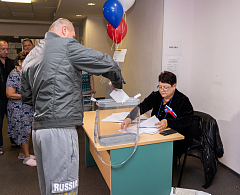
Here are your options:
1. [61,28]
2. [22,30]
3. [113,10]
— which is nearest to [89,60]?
[61,28]

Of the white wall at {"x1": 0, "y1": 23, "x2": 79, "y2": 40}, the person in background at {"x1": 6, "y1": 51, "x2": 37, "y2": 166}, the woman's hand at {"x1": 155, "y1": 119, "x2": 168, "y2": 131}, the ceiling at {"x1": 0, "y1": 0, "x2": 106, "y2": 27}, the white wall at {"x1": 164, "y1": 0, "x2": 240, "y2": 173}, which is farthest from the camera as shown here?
the white wall at {"x1": 0, "y1": 23, "x2": 79, "y2": 40}

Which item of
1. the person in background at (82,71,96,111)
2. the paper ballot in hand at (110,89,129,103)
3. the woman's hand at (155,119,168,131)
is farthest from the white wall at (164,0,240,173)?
the person in background at (82,71,96,111)

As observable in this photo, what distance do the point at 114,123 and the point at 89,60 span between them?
654 millimetres

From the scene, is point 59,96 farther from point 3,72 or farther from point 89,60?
point 3,72

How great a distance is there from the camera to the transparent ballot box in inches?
66.8

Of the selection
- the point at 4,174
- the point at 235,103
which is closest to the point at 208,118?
the point at 235,103

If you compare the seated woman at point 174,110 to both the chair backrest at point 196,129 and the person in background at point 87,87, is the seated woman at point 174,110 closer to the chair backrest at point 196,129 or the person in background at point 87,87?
the chair backrest at point 196,129

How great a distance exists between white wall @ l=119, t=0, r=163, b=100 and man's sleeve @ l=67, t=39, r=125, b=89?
1.79 meters

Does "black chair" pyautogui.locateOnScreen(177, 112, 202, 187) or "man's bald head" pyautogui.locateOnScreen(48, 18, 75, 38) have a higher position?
"man's bald head" pyautogui.locateOnScreen(48, 18, 75, 38)

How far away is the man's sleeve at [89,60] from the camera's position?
4.53 feet

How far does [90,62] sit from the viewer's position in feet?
4.58

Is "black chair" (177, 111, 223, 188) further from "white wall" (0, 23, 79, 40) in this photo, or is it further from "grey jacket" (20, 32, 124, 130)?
"white wall" (0, 23, 79, 40)

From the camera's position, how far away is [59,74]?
4.54ft

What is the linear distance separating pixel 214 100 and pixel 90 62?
6.83ft
